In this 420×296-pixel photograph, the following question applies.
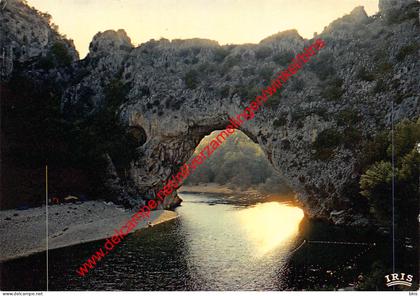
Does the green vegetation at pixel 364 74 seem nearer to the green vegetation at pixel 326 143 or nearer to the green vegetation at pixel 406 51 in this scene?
the green vegetation at pixel 406 51

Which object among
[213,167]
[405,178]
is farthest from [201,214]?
[213,167]

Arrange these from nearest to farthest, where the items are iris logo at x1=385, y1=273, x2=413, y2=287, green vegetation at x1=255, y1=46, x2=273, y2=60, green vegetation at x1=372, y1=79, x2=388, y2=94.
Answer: iris logo at x1=385, y1=273, x2=413, y2=287, green vegetation at x1=372, y1=79, x2=388, y2=94, green vegetation at x1=255, y1=46, x2=273, y2=60

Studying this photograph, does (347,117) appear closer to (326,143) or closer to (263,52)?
(326,143)

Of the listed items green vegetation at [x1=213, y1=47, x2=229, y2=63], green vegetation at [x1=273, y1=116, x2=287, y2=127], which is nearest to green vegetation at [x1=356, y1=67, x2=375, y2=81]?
green vegetation at [x1=273, y1=116, x2=287, y2=127]

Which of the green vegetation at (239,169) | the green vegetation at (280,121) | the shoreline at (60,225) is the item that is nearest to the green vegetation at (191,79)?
the green vegetation at (280,121)

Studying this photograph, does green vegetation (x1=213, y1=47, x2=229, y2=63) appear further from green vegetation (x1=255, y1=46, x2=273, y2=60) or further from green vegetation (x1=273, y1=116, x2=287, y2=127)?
green vegetation (x1=273, y1=116, x2=287, y2=127)

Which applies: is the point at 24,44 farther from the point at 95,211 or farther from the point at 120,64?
the point at 95,211
